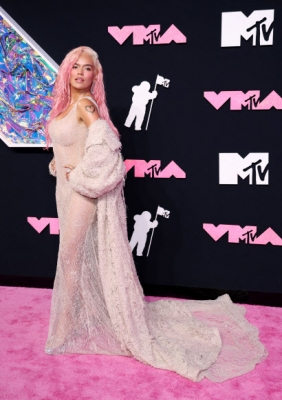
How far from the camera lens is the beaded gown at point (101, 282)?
2.18m

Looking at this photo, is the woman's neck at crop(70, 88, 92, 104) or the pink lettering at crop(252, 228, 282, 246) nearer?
the woman's neck at crop(70, 88, 92, 104)

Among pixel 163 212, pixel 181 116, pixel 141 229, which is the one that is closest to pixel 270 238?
pixel 163 212

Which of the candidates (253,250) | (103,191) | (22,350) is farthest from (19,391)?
(253,250)

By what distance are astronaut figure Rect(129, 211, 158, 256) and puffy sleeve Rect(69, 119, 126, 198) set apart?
0.88 metres

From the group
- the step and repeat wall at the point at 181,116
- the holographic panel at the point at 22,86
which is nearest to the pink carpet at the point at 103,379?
the step and repeat wall at the point at 181,116

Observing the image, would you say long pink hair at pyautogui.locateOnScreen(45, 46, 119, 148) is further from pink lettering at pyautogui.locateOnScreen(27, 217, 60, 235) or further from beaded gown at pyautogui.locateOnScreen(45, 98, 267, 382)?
pink lettering at pyautogui.locateOnScreen(27, 217, 60, 235)

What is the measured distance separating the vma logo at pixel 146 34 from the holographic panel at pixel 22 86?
0.46 m

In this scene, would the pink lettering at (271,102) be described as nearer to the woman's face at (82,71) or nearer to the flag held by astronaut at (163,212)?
the flag held by astronaut at (163,212)

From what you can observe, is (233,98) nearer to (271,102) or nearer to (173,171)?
(271,102)

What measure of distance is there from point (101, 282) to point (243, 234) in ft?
3.44

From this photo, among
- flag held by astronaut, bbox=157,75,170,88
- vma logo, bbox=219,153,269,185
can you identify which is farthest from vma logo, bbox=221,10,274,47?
vma logo, bbox=219,153,269,185

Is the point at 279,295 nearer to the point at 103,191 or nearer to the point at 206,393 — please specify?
the point at 206,393

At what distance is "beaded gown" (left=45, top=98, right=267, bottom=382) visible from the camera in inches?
85.7

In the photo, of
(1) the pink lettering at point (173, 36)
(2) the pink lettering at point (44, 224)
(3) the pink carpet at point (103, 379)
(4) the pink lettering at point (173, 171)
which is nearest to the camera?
(3) the pink carpet at point (103, 379)
